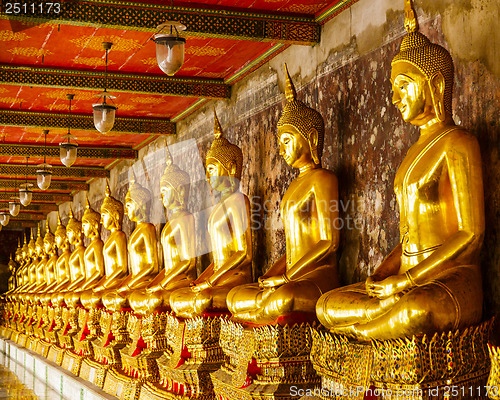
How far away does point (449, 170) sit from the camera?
3348mm

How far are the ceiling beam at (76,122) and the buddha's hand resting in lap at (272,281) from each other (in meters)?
4.08

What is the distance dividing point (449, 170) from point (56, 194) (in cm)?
1212

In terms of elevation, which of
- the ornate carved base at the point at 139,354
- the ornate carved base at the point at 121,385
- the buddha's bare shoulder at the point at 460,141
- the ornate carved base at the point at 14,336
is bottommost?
the ornate carved base at the point at 121,385

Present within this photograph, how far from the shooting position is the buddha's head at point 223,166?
5832mm

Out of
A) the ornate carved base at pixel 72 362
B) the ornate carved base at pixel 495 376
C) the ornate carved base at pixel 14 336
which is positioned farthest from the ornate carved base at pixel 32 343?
the ornate carved base at pixel 495 376

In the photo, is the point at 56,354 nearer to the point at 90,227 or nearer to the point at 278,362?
the point at 90,227

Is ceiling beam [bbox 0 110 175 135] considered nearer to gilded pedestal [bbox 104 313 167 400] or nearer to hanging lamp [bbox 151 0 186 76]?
gilded pedestal [bbox 104 313 167 400]

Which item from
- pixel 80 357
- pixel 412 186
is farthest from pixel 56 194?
pixel 412 186

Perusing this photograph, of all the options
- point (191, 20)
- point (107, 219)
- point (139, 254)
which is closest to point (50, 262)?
point (107, 219)

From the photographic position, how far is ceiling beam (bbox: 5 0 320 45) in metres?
4.51

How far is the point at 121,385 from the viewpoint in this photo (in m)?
6.51

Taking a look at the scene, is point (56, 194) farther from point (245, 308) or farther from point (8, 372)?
point (245, 308)

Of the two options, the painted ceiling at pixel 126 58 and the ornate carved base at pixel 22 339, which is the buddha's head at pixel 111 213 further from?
the ornate carved base at pixel 22 339

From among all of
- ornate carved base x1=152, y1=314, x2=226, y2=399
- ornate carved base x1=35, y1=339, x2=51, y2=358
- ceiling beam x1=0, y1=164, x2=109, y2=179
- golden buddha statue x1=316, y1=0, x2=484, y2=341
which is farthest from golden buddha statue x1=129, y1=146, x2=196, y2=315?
ceiling beam x1=0, y1=164, x2=109, y2=179
